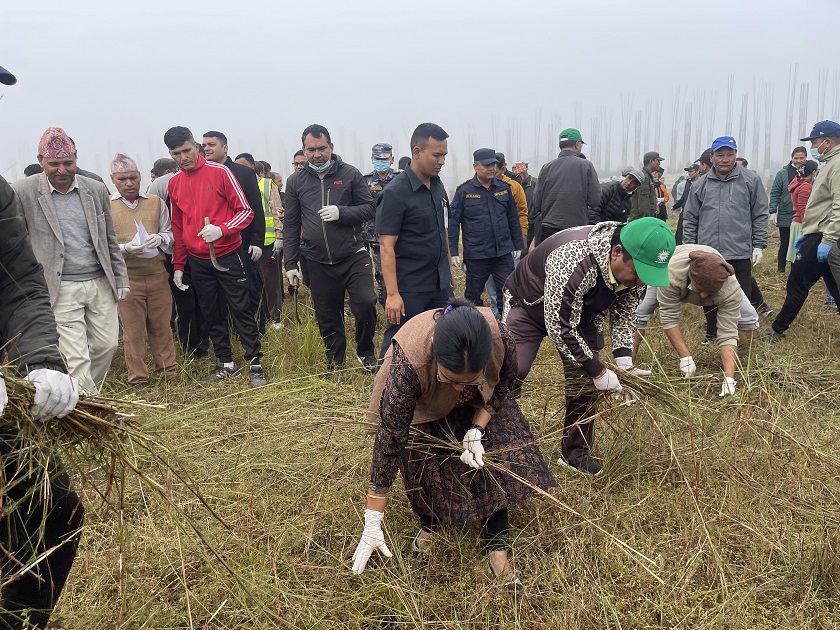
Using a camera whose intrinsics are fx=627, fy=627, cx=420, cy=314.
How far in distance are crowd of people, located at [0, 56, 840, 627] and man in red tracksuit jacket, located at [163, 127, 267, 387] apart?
0.02 meters

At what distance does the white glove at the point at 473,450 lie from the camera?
7.40 ft

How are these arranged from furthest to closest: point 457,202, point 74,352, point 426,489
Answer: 1. point 457,202
2. point 74,352
3. point 426,489

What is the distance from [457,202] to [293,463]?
9.48 feet

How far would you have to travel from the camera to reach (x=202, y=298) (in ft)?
15.4

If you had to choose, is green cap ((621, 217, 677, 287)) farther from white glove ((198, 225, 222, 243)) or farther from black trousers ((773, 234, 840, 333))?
black trousers ((773, 234, 840, 333))

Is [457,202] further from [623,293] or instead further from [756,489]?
[756,489]

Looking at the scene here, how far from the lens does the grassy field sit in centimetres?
212

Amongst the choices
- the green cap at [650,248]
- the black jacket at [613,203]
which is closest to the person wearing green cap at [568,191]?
the black jacket at [613,203]

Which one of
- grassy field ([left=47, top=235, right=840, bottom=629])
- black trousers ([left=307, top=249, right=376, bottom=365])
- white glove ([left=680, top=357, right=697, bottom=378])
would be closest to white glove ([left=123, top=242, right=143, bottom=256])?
black trousers ([left=307, top=249, right=376, bottom=365])

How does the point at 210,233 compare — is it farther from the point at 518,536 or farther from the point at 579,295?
the point at 518,536

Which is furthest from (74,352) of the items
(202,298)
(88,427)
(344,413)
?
(88,427)

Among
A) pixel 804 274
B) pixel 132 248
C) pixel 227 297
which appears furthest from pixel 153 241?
pixel 804 274

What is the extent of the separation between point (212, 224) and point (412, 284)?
5.25 feet

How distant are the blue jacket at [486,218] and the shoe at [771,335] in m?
2.07
